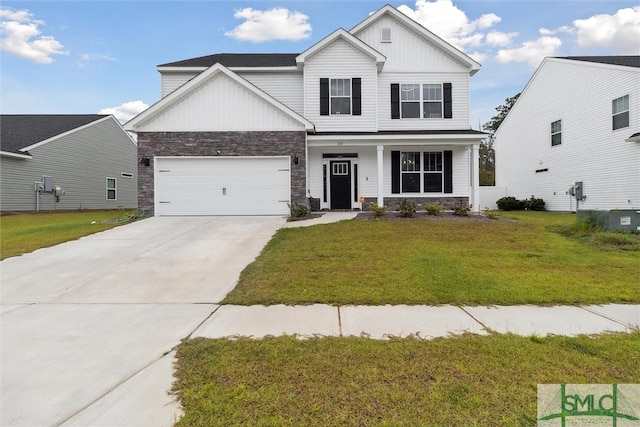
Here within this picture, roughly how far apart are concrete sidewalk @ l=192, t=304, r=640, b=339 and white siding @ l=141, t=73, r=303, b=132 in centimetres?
951

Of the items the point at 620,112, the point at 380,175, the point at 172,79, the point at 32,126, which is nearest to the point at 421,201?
the point at 380,175

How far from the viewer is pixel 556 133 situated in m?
19.0

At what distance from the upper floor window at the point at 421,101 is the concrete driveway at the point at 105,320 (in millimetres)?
9423

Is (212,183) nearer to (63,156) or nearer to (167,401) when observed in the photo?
(167,401)

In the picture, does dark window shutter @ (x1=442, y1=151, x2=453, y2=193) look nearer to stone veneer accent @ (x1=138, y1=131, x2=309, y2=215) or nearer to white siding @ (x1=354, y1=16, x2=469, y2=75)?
white siding @ (x1=354, y1=16, x2=469, y2=75)

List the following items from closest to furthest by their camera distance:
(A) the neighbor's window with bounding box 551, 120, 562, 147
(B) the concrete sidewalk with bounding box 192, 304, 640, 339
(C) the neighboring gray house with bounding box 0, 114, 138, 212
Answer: (B) the concrete sidewalk with bounding box 192, 304, 640, 339 < (C) the neighboring gray house with bounding box 0, 114, 138, 212 < (A) the neighbor's window with bounding box 551, 120, 562, 147

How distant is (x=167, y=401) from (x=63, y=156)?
2237cm

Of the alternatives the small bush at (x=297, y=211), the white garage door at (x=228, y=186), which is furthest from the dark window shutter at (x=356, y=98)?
the small bush at (x=297, y=211)

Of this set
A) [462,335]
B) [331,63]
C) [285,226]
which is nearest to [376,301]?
[462,335]

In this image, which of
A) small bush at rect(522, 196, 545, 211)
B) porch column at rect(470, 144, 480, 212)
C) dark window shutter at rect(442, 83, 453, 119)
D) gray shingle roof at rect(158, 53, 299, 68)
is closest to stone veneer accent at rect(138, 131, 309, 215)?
gray shingle roof at rect(158, 53, 299, 68)

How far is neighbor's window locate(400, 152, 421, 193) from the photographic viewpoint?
48.1 ft

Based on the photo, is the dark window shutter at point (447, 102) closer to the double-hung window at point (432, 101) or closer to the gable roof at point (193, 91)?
the double-hung window at point (432, 101)

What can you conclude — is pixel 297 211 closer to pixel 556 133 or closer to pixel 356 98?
pixel 356 98

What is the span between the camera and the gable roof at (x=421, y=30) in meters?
14.4
